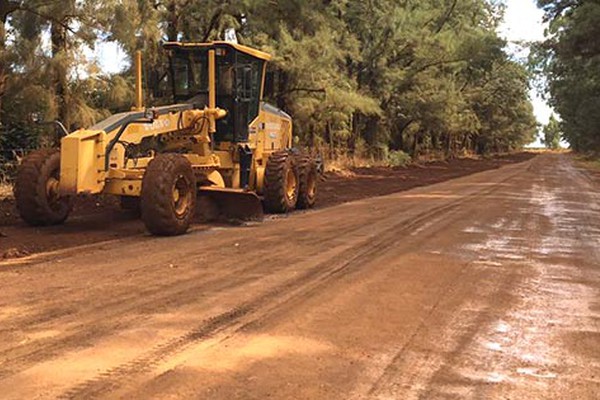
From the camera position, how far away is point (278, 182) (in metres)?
13.5

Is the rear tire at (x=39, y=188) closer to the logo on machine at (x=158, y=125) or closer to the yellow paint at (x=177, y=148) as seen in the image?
the yellow paint at (x=177, y=148)

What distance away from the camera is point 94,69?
1495 centimetres

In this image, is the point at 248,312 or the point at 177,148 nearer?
the point at 248,312

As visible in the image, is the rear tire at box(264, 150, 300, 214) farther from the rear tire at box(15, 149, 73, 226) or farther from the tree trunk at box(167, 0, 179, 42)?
the tree trunk at box(167, 0, 179, 42)

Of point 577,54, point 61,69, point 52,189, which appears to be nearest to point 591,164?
point 577,54

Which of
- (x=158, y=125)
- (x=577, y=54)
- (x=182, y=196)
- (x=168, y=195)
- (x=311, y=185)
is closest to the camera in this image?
(x=168, y=195)

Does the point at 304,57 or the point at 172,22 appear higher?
the point at 172,22

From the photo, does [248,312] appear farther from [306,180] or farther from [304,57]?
[304,57]

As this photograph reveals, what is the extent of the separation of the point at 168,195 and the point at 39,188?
7.21 feet

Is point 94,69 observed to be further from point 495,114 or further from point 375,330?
point 495,114

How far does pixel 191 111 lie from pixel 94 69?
434cm

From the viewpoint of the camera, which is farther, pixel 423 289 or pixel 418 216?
pixel 418 216

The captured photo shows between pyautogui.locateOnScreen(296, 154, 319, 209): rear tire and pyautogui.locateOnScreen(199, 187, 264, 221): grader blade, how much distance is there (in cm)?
230

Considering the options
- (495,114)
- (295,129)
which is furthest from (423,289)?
(495,114)
